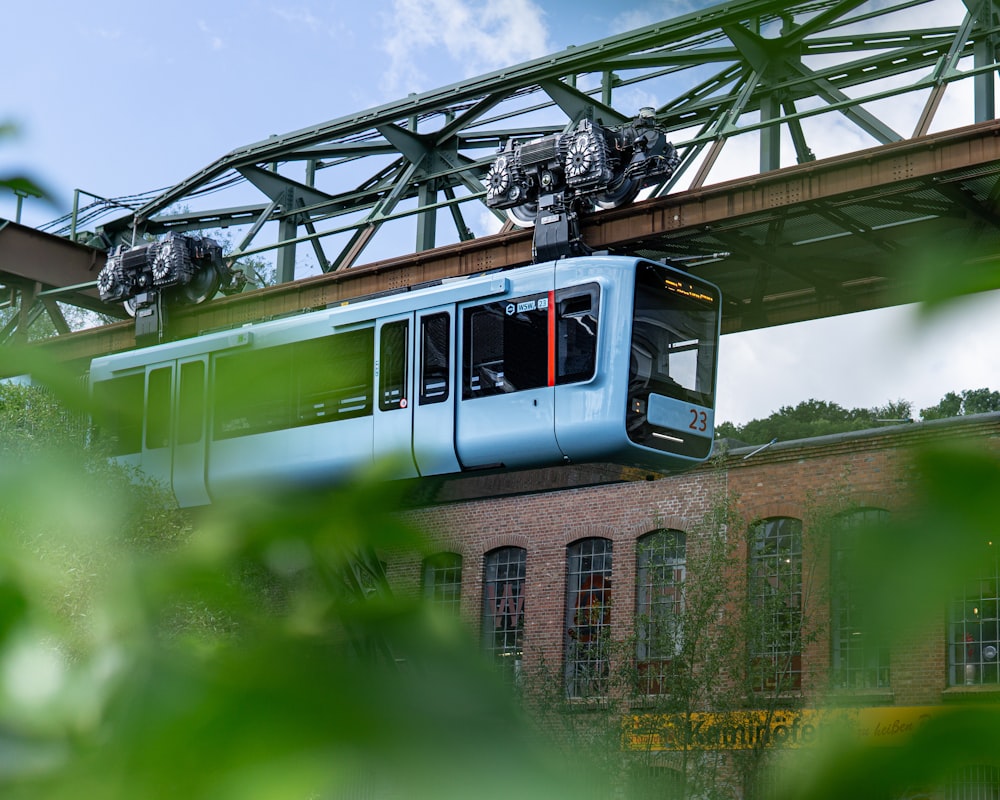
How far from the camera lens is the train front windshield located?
575 inches

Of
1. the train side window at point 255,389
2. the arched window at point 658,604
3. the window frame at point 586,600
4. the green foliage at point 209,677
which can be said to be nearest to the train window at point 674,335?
the arched window at point 658,604

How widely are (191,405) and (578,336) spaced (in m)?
13.3

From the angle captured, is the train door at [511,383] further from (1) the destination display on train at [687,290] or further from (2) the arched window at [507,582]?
(2) the arched window at [507,582]

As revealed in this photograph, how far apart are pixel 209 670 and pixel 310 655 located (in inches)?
2.2

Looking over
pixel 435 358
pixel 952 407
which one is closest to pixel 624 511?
pixel 435 358

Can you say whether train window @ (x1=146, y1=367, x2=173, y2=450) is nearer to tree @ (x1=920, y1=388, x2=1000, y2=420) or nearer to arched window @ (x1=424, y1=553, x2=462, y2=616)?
arched window @ (x1=424, y1=553, x2=462, y2=616)

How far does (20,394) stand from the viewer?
1.10 m

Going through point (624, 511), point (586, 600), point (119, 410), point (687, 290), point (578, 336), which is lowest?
point (119, 410)

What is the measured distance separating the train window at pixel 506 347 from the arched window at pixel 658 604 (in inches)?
346

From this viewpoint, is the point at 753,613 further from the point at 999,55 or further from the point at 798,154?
the point at 999,55

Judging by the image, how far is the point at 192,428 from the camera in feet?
4.18

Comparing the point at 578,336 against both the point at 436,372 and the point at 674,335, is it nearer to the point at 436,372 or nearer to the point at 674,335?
the point at 674,335

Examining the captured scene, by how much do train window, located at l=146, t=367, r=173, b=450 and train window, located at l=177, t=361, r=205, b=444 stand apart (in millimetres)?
13

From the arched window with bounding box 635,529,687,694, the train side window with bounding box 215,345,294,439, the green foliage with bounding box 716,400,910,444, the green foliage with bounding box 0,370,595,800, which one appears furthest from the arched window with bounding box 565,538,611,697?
the green foliage with bounding box 0,370,595,800
